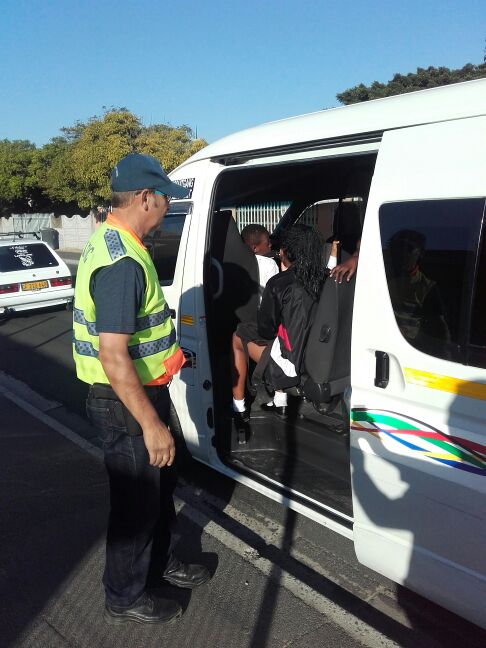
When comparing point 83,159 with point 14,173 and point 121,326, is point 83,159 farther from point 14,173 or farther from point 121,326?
point 121,326

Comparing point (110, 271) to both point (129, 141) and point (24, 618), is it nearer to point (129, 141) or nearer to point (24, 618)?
point (24, 618)

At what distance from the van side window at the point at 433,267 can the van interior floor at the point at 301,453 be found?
1156mm

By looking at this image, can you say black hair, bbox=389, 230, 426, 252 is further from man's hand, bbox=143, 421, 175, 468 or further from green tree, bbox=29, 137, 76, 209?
green tree, bbox=29, 137, 76, 209

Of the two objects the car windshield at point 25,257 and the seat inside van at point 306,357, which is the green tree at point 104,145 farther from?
the seat inside van at point 306,357

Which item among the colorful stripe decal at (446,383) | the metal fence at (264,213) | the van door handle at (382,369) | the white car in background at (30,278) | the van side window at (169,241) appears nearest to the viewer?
the colorful stripe decal at (446,383)

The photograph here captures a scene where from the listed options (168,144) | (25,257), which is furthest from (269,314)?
(168,144)

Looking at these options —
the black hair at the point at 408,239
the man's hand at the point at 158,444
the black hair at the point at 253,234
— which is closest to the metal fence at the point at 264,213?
the black hair at the point at 253,234

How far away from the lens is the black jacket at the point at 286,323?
11.2 feet

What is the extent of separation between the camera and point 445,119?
215cm

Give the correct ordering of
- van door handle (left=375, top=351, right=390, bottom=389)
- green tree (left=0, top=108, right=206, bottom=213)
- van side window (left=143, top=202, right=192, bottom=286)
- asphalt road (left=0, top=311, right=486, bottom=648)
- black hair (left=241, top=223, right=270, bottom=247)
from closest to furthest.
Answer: van door handle (left=375, top=351, right=390, bottom=389)
asphalt road (left=0, top=311, right=486, bottom=648)
van side window (left=143, top=202, right=192, bottom=286)
black hair (left=241, top=223, right=270, bottom=247)
green tree (left=0, top=108, right=206, bottom=213)

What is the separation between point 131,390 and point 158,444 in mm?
253

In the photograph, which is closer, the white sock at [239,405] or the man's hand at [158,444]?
the man's hand at [158,444]

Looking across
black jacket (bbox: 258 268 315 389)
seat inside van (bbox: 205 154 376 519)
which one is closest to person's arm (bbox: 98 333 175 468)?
seat inside van (bbox: 205 154 376 519)

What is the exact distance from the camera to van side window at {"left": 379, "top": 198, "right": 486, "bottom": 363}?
212 centimetres
